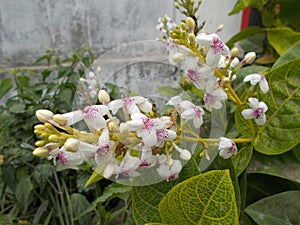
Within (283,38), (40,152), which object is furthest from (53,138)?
(283,38)

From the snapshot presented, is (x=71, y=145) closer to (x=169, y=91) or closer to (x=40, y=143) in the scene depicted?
(x=40, y=143)

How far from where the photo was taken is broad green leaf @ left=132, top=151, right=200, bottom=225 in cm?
28

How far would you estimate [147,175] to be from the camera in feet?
0.85

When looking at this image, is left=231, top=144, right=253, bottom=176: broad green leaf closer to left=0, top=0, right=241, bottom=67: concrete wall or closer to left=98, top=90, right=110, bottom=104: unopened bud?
left=98, top=90, right=110, bottom=104: unopened bud

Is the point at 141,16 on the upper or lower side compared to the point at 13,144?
upper

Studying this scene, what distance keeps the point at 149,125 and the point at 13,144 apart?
0.41 m

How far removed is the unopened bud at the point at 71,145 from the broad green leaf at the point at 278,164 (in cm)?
19

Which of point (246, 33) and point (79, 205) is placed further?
point (246, 33)

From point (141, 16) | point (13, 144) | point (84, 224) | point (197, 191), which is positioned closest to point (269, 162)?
Result: point (197, 191)

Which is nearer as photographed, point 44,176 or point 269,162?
point 269,162

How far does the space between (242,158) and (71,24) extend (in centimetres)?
76

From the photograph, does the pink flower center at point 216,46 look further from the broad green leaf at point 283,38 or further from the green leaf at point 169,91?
the broad green leaf at point 283,38

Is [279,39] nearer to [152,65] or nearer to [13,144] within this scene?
[152,65]

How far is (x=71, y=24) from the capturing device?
950 mm
